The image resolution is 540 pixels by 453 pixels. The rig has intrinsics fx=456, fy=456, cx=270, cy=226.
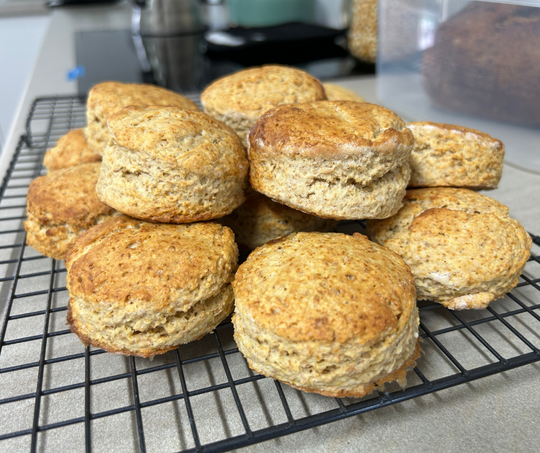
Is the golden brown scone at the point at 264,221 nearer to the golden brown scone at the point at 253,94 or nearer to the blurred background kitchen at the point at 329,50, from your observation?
the golden brown scone at the point at 253,94

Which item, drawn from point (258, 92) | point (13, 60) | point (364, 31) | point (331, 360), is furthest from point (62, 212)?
point (13, 60)

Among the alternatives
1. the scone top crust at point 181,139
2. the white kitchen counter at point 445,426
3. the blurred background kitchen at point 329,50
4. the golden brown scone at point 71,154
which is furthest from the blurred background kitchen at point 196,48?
the white kitchen counter at point 445,426

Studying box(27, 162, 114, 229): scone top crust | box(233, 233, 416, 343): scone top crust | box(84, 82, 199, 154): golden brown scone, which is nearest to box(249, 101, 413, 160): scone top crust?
box(233, 233, 416, 343): scone top crust

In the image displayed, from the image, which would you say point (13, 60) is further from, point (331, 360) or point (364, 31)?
point (331, 360)

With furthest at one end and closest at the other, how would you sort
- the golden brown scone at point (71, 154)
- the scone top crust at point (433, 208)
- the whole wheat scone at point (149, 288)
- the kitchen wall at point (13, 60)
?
1. the kitchen wall at point (13, 60)
2. the golden brown scone at point (71, 154)
3. the scone top crust at point (433, 208)
4. the whole wheat scone at point (149, 288)

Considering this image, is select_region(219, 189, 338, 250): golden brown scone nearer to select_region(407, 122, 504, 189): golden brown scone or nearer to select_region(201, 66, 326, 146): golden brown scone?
select_region(201, 66, 326, 146): golden brown scone

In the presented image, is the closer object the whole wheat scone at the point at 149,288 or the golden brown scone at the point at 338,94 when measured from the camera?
the whole wheat scone at the point at 149,288
